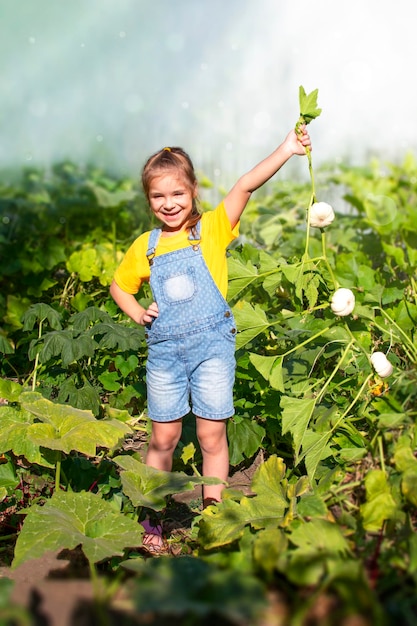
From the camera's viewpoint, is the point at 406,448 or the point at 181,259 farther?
the point at 181,259

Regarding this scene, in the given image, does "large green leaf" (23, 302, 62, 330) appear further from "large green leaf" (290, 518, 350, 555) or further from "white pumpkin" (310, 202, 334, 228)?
"large green leaf" (290, 518, 350, 555)

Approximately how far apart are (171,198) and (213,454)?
78 centimetres

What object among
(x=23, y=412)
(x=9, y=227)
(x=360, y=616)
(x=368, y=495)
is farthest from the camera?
(x=9, y=227)

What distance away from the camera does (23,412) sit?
8.20 ft

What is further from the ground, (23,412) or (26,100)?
(26,100)

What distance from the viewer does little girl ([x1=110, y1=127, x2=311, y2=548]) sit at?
2.29 meters

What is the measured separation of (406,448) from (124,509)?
981mm

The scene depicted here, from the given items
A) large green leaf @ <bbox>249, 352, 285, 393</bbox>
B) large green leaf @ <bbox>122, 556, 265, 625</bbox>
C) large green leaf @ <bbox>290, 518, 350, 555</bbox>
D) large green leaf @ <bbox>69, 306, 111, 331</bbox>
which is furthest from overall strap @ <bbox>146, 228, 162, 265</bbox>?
large green leaf @ <bbox>122, 556, 265, 625</bbox>

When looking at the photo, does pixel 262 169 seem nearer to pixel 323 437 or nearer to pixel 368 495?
pixel 323 437

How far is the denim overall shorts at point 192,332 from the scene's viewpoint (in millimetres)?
2297

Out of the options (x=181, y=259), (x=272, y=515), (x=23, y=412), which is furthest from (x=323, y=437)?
(x=23, y=412)

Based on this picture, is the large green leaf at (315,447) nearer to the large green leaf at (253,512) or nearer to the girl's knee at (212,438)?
the large green leaf at (253,512)

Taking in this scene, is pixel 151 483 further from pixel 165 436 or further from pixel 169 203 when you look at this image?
pixel 169 203

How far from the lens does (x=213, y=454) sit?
2.46 metres
